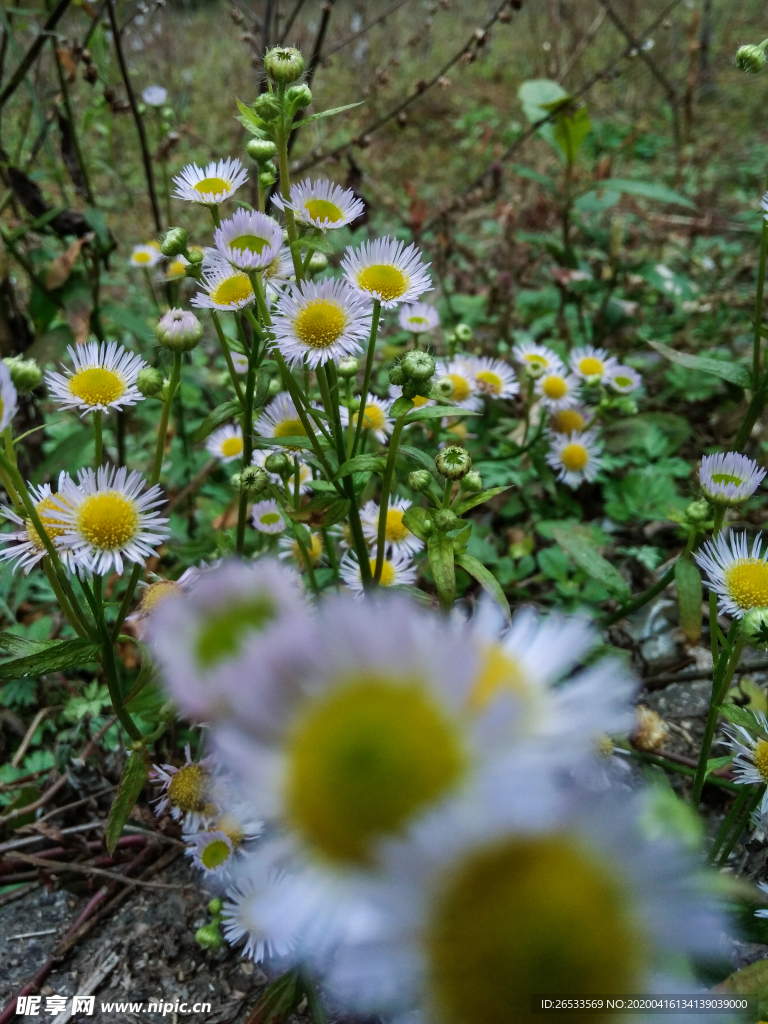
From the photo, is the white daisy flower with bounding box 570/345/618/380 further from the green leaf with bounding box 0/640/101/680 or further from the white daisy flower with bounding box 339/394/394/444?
the green leaf with bounding box 0/640/101/680

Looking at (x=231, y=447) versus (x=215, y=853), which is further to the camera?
(x=231, y=447)

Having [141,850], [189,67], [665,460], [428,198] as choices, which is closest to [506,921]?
[141,850]

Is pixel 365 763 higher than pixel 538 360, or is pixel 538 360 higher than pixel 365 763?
pixel 538 360

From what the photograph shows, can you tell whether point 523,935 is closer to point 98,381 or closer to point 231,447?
point 98,381

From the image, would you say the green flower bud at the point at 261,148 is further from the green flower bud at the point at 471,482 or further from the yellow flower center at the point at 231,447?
the yellow flower center at the point at 231,447

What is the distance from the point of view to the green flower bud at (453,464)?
2.67 ft

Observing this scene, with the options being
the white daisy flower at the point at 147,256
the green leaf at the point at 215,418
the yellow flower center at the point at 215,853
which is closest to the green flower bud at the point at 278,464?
the green leaf at the point at 215,418

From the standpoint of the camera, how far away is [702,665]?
4.27ft

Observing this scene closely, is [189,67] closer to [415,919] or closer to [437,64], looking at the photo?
[437,64]

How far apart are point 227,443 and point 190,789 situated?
2.18 feet

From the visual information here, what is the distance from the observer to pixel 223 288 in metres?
0.86

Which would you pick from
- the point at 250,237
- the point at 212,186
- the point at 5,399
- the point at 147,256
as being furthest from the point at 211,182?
the point at 147,256

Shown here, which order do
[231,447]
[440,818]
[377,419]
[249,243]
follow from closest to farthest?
1. [440,818]
2. [249,243]
3. [377,419]
4. [231,447]

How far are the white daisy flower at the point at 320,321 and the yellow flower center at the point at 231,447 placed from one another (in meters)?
0.53
